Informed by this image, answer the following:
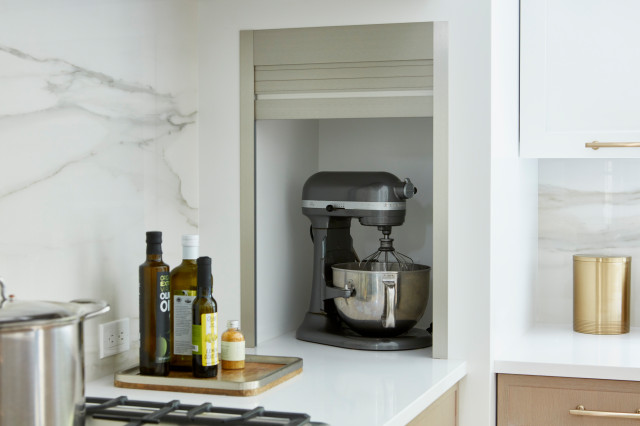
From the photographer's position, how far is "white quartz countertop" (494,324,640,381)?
2.02 metres

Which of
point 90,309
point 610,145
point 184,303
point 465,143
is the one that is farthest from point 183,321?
point 610,145

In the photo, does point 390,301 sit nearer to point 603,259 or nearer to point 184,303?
point 184,303

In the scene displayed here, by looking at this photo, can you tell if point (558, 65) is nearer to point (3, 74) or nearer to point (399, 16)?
point (399, 16)

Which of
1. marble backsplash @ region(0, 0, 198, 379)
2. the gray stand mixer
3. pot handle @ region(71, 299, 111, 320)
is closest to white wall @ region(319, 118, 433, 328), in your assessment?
the gray stand mixer

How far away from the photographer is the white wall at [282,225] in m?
2.28

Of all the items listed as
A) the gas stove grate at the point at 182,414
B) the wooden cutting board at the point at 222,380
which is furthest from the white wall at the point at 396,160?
the gas stove grate at the point at 182,414

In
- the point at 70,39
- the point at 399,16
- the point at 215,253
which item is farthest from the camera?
the point at 215,253

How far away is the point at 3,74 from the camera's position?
152 centimetres

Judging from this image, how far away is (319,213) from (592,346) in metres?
0.84

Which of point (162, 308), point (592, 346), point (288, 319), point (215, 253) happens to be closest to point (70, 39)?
point (162, 308)

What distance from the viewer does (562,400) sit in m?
2.04

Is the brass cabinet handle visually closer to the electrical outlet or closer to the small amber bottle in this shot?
the small amber bottle

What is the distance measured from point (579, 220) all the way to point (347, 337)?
1007 mm

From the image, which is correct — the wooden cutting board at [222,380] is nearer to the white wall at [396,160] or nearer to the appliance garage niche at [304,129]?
the appliance garage niche at [304,129]
